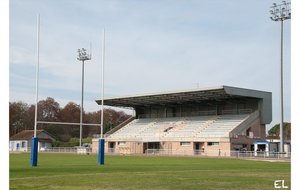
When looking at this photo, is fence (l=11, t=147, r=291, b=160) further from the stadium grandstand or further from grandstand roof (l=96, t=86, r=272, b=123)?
grandstand roof (l=96, t=86, r=272, b=123)

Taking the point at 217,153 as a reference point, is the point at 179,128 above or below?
above

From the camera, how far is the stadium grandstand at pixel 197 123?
1994 inches

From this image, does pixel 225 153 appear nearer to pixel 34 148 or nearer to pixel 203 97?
pixel 203 97

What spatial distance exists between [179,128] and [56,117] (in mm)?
39299

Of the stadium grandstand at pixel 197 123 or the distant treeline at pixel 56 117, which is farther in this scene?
the distant treeline at pixel 56 117

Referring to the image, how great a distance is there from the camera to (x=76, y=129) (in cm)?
8806

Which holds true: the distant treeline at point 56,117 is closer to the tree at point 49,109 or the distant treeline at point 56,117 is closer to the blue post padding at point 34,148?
the tree at point 49,109

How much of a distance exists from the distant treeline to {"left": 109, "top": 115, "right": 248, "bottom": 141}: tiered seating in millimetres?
20614

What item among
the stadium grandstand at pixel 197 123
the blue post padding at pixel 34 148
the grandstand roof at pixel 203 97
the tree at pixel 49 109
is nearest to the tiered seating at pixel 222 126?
the stadium grandstand at pixel 197 123

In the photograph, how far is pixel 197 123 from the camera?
190ft

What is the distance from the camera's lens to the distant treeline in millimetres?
82375

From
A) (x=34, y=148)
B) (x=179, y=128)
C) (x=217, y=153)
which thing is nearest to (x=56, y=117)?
(x=179, y=128)

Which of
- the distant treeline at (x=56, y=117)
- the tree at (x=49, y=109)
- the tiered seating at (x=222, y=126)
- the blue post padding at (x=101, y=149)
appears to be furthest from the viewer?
the tree at (x=49, y=109)
